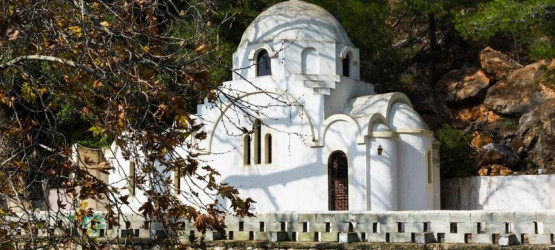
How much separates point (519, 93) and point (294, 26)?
10621 mm

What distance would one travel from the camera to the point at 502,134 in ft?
107

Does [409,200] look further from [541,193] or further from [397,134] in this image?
[541,193]

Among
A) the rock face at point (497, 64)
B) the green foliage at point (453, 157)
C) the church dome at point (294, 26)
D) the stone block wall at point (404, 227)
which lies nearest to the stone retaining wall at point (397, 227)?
the stone block wall at point (404, 227)

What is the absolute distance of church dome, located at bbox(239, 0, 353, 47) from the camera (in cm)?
2725

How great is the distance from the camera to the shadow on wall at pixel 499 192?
26.2 m

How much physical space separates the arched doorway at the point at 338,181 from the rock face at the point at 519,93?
10.4m

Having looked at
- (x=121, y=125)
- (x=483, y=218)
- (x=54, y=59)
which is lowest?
(x=483, y=218)

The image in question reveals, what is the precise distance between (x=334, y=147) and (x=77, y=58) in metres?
15.8

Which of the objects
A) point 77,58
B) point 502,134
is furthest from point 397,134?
point 77,58

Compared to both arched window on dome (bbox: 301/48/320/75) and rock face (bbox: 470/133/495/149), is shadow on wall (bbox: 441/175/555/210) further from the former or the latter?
arched window on dome (bbox: 301/48/320/75)

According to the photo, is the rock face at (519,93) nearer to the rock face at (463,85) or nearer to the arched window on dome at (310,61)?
the rock face at (463,85)

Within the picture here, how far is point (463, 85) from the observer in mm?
35625

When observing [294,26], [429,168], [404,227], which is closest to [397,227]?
[404,227]

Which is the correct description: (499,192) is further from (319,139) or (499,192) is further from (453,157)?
(319,139)
